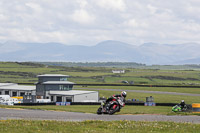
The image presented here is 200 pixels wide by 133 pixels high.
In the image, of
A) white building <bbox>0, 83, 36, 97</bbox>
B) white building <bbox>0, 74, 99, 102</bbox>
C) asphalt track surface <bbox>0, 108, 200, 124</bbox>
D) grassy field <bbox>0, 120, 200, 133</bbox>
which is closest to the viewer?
grassy field <bbox>0, 120, 200, 133</bbox>

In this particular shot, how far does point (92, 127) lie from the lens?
18594 millimetres

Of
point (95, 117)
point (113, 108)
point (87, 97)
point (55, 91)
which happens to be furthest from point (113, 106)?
point (55, 91)

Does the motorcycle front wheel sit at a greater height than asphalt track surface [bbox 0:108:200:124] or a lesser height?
greater

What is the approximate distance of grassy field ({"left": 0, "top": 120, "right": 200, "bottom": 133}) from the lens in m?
17.2

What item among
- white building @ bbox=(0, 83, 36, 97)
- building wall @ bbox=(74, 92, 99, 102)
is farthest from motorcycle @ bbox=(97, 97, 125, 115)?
white building @ bbox=(0, 83, 36, 97)

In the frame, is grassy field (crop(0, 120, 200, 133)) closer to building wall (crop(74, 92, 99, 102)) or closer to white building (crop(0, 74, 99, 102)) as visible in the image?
building wall (crop(74, 92, 99, 102))

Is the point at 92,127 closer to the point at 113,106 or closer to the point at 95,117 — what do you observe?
the point at 95,117

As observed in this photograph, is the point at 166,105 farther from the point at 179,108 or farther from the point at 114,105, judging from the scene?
the point at 114,105

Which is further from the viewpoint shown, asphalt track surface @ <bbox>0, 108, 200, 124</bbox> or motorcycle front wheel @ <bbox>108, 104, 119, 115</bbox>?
motorcycle front wheel @ <bbox>108, 104, 119, 115</bbox>

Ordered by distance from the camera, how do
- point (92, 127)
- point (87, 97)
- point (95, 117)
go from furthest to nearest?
point (87, 97) < point (95, 117) < point (92, 127)

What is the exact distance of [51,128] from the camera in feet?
58.8

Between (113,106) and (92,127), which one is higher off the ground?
(113,106)

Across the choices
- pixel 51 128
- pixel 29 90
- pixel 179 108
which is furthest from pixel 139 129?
pixel 29 90

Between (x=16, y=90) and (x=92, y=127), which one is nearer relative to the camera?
(x=92, y=127)
